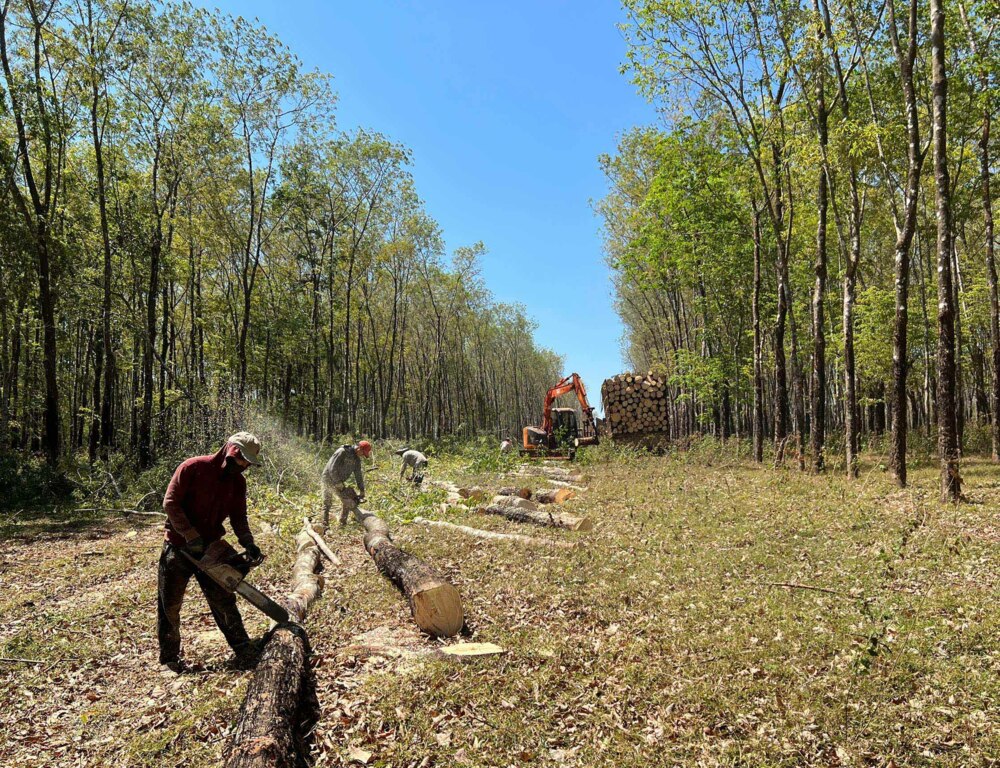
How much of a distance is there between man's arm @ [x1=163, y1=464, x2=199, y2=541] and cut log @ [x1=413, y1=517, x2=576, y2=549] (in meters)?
5.09

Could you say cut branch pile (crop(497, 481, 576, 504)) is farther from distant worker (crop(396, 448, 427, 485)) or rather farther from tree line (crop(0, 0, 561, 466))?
tree line (crop(0, 0, 561, 466))

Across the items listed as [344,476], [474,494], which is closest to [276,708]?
[344,476]

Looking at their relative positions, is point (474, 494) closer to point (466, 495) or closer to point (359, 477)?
point (466, 495)

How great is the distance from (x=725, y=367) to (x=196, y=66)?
2214 cm

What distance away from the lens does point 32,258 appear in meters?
15.6

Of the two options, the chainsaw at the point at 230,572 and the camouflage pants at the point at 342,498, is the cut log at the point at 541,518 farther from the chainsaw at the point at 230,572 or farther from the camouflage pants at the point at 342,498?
the chainsaw at the point at 230,572

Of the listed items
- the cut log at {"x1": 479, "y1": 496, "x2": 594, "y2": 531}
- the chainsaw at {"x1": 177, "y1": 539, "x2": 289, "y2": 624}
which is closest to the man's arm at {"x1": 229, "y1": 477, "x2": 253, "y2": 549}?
the chainsaw at {"x1": 177, "y1": 539, "x2": 289, "y2": 624}

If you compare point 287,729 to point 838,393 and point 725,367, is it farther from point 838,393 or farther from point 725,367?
point 838,393

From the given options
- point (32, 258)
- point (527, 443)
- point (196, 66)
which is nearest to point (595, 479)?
point (527, 443)

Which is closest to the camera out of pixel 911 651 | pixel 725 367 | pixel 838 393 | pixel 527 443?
pixel 911 651

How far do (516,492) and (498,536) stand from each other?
3.80 m

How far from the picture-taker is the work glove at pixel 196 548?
5.00m

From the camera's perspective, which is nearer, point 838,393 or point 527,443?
point 527,443

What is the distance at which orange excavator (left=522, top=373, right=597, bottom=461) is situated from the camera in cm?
2116
